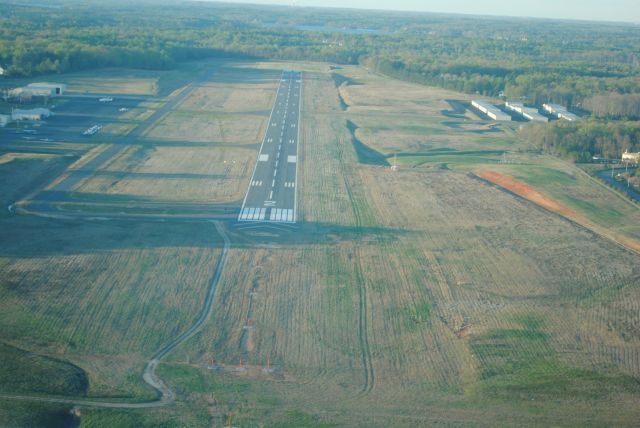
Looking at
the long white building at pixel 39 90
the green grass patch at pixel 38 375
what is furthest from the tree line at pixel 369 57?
the green grass patch at pixel 38 375

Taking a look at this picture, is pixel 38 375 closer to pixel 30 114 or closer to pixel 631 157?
pixel 30 114

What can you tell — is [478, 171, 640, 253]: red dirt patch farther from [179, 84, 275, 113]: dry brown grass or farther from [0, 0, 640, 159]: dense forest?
[179, 84, 275, 113]: dry brown grass

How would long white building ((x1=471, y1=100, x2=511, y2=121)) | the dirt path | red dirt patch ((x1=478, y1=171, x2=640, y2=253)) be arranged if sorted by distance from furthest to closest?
long white building ((x1=471, y1=100, x2=511, y2=121)) → red dirt patch ((x1=478, y1=171, x2=640, y2=253)) → the dirt path

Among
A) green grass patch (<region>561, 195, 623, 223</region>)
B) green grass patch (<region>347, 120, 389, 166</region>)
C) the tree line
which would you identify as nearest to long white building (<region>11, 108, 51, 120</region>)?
the tree line

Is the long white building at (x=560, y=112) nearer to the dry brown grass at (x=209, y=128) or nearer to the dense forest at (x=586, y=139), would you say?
the dense forest at (x=586, y=139)

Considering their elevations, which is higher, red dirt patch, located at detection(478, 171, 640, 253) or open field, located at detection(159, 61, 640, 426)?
Result: red dirt patch, located at detection(478, 171, 640, 253)

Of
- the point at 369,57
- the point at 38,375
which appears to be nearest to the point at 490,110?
the point at 369,57
